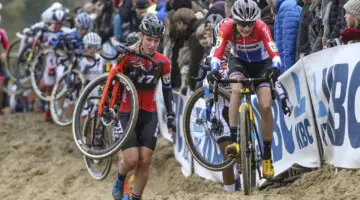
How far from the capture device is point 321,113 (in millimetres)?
9797

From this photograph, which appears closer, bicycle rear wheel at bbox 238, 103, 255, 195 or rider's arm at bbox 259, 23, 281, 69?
bicycle rear wheel at bbox 238, 103, 255, 195

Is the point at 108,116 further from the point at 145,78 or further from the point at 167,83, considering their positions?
the point at 167,83

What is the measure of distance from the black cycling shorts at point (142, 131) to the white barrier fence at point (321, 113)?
1.51 meters

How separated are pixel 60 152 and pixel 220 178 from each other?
14.7ft

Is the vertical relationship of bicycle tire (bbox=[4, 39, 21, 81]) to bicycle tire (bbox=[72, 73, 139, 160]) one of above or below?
above

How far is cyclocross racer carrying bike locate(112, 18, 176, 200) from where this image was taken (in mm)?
10250

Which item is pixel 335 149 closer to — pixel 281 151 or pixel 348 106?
pixel 348 106

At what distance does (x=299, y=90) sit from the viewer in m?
10.2

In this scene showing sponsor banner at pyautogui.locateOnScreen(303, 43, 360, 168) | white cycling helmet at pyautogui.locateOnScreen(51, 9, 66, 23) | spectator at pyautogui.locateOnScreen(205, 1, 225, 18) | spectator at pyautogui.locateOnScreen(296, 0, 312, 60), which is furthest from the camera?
white cycling helmet at pyautogui.locateOnScreen(51, 9, 66, 23)

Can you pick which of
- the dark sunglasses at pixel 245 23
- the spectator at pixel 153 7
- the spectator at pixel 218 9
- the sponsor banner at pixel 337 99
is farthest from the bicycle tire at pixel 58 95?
the sponsor banner at pixel 337 99

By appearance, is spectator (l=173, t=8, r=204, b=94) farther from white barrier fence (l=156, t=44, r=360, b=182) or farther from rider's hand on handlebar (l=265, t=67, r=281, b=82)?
rider's hand on handlebar (l=265, t=67, r=281, b=82)

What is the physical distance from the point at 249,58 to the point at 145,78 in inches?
A: 52.4

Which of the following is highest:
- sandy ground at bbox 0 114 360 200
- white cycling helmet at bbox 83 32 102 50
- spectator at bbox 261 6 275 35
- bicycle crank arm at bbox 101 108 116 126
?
white cycling helmet at bbox 83 32 102 50

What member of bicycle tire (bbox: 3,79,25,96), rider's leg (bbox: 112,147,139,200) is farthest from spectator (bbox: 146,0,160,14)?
rider's leg (bbox: 112,147,139,200)
